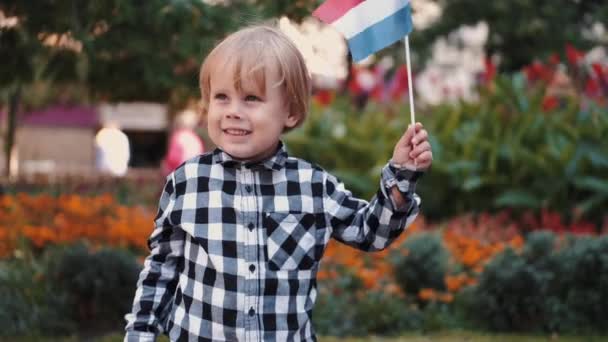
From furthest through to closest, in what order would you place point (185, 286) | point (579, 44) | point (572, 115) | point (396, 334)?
point (579, 44) < point (572, 115) < point (396, 334) < point (185, 286)

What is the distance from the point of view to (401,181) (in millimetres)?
2123

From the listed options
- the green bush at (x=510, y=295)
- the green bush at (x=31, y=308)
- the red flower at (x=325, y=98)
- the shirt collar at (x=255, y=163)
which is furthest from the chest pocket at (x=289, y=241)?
the red flower at (x=325, y=98)

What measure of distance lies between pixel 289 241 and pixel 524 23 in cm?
1092

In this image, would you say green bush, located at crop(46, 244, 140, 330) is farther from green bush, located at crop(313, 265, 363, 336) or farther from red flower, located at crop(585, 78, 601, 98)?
red flower, located at crop(585, 78, 601, 98)

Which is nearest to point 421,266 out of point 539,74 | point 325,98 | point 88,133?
point 539,74

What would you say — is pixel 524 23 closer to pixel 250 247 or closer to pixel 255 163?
pixel 255 163

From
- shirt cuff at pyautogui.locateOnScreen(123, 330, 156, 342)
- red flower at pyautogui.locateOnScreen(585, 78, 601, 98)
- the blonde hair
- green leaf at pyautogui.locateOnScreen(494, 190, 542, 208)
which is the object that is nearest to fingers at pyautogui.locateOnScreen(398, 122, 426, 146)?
the blonde hair

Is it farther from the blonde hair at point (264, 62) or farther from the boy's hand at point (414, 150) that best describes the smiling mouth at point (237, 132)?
the boy's hand at point (414, 150)

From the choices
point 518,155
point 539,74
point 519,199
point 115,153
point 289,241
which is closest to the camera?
point 289,241

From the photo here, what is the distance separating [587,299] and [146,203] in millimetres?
6006

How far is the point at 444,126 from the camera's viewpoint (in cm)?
848

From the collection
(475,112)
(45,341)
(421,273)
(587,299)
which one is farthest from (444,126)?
(45,341)

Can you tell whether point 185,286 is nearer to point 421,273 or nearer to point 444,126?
point 421,273

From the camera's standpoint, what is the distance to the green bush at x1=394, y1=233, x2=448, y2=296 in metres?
5.38
